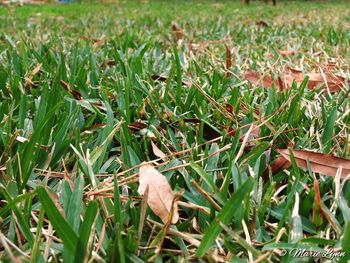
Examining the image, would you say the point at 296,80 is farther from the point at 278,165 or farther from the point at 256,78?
the point at 278,165

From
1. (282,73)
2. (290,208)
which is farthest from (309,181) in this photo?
(282,73)

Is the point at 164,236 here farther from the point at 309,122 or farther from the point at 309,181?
the point at 309,122

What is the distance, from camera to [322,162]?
0.89 meters

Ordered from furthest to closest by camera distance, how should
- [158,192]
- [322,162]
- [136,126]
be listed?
[136,126] < [322,162] < [158,192]

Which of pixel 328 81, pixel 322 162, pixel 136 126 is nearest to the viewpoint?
pixel 322 162

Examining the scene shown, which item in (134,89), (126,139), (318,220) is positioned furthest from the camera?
(134,89)

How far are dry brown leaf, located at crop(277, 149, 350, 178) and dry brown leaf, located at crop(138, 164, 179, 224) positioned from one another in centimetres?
27

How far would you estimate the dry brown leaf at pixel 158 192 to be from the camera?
722 mm

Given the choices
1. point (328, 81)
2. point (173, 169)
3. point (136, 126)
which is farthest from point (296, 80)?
point (173, 169)

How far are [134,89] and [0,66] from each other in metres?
0.58

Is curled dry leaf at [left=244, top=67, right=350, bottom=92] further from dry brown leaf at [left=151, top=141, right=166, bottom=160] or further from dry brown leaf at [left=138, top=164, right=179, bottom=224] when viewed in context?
dry brown leaf at [left=138, top=164, right=179, bottom=224]

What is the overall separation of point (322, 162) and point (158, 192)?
1.10 feet

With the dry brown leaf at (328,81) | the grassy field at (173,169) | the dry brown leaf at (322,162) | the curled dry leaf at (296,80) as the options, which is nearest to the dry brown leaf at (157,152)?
the grassy field at (173,169)

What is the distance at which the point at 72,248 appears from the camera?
60 cm
